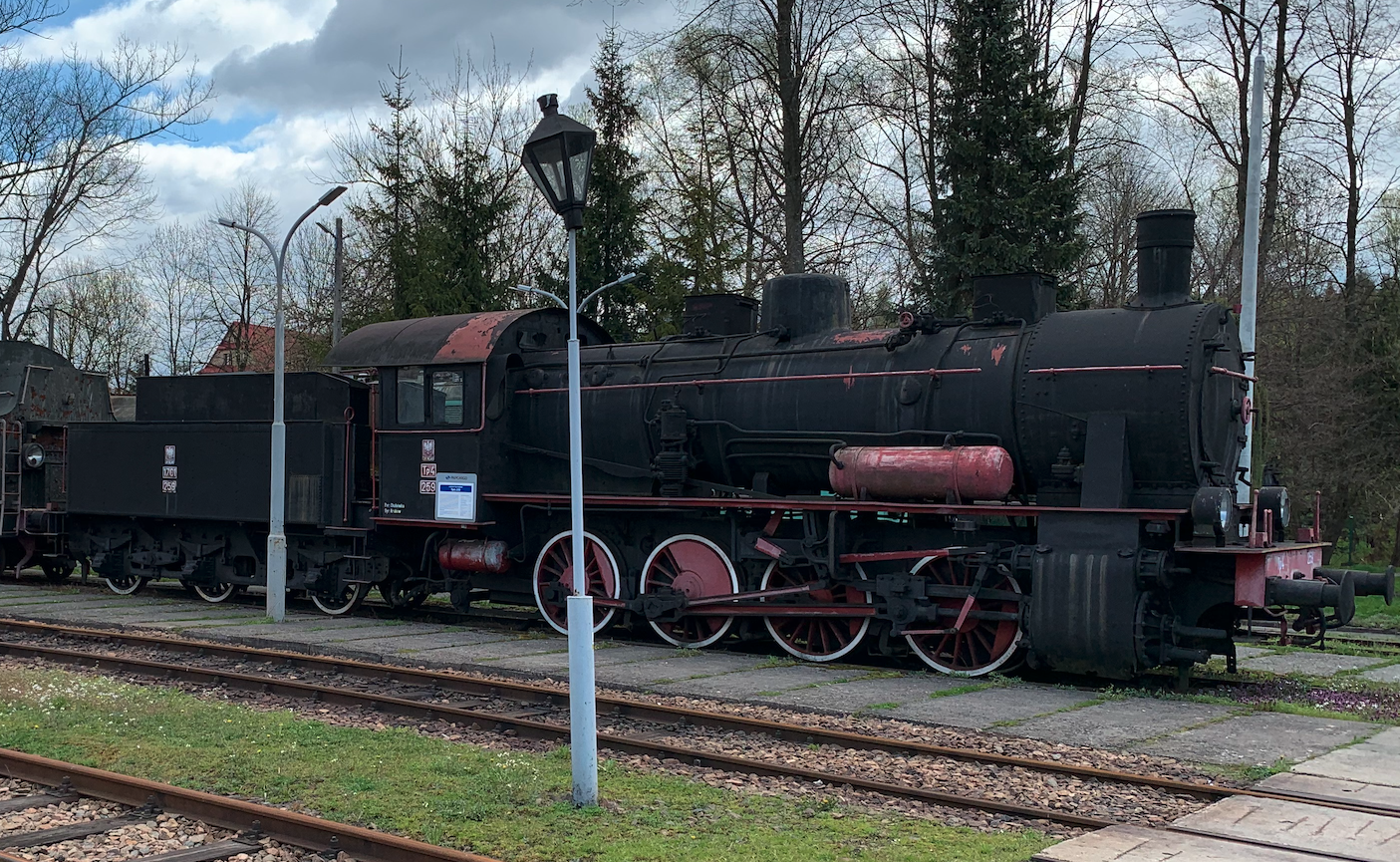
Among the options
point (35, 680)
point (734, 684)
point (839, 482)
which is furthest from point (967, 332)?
point (35, 680)

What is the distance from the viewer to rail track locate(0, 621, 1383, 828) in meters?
6.94

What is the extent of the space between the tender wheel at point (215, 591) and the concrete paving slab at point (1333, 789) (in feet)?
46.9

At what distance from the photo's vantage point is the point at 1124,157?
3028 cm

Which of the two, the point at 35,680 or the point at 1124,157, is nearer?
the point at 35,680

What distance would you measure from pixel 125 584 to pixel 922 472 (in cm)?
1365

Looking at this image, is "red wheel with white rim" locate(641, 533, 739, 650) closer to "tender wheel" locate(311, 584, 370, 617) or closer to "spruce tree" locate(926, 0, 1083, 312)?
"tender wheel" locate(311, 584, 370, 617)

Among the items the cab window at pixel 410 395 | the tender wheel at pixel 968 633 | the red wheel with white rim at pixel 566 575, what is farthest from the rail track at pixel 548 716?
the cab window at pixel 410 395

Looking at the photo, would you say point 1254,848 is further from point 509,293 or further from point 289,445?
point 509,293

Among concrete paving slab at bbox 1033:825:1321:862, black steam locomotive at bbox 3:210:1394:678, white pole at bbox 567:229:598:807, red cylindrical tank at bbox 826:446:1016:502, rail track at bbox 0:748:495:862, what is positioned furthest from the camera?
red cylindrical tank at bbox 826:446:1016:502

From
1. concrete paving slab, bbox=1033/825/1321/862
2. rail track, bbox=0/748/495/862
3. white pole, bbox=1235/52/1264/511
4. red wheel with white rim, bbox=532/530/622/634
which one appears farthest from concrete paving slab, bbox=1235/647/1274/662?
rail track, bbox=0/748/495/862

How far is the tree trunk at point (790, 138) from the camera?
25.0 meters

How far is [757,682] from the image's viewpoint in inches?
419

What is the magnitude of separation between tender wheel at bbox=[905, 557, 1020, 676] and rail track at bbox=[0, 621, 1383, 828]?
2851mm

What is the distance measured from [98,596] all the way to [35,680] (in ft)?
28.3
